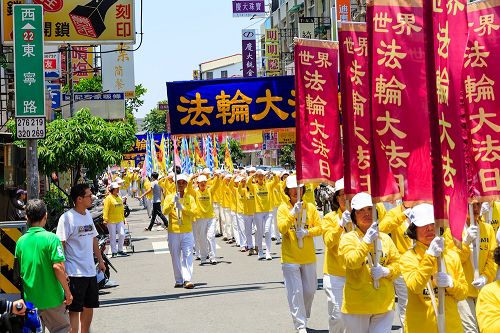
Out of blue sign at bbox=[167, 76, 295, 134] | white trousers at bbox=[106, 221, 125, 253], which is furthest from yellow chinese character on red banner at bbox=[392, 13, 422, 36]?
white trousers at bbox=[106, 221, 125, 253]

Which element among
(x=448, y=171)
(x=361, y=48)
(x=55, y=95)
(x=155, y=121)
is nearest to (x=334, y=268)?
(x=361, y=48)

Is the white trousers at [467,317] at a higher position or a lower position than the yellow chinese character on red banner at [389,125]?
lower

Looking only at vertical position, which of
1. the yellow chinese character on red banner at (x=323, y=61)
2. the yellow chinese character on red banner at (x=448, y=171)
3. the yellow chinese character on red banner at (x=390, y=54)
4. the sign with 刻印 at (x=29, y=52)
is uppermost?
the sign with 刻印 at (x=29, y=52)

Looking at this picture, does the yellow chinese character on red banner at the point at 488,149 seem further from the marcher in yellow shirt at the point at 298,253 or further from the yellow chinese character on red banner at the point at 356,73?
the marcher in yellow shirt at the point at 298,253

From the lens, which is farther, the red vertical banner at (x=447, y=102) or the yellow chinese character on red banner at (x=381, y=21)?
the yellow chinese character on red banner at (x=381, y=21)

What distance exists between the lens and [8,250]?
10547mm

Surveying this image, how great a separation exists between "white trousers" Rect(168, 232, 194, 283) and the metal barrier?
492 centimetres

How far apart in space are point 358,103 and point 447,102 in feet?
8.19

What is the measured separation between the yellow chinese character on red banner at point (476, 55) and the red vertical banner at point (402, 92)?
473 mm

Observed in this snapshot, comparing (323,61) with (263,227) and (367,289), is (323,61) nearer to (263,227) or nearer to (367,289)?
(367,289)

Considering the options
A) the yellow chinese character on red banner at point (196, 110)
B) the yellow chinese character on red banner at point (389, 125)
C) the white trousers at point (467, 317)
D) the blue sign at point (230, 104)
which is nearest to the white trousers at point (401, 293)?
the white trousers at point (467, 317)

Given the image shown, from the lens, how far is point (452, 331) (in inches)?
252

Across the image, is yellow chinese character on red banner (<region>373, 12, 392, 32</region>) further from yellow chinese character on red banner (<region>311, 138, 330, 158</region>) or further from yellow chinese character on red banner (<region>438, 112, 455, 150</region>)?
yellow chinese character on red banner (<region>311, 138, 330, 158</region>)

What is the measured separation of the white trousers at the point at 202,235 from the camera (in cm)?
1930
